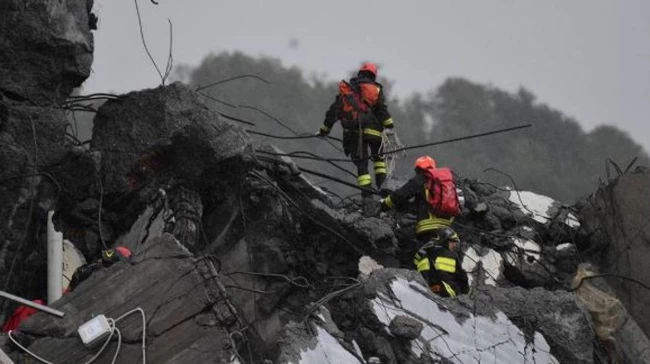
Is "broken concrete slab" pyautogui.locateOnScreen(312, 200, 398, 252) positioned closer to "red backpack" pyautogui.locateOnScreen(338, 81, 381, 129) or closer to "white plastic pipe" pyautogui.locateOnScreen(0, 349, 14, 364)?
"red backpack" pyautogui.locateOnScreen(338, 81, 381, 129)

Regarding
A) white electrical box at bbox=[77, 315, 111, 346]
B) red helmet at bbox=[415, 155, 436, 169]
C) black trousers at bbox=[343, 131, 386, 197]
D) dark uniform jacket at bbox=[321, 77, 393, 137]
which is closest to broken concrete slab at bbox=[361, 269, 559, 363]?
white electrical box at bbox=[77, 315, 111, 346]

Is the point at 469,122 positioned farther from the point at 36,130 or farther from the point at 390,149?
the point at 36,130

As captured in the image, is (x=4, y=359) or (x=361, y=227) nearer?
(x=4, y=359)

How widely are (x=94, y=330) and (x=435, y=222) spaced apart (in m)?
4.24

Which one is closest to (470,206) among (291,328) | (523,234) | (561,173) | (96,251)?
(523,234)

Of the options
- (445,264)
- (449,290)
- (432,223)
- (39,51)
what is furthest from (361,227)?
(39,51)

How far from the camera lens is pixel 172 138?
8.32 m

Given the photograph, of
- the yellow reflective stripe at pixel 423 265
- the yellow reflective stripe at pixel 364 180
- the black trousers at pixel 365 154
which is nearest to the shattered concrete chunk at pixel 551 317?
the yellow reflective stripe at pixel 423 265

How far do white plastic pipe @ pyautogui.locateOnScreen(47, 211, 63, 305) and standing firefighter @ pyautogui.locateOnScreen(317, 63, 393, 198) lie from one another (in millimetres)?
4408

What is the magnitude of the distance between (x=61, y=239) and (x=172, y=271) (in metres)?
1.63

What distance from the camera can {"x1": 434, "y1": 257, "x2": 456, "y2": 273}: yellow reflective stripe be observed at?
29.2 feet

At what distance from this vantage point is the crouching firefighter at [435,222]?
29.3ft

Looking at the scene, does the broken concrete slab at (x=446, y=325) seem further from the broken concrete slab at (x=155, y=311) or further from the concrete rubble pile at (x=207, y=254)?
the broken concrete slab at (x=155, y=311)

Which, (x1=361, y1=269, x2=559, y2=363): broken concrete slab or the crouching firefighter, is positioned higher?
the crouching firefighter
